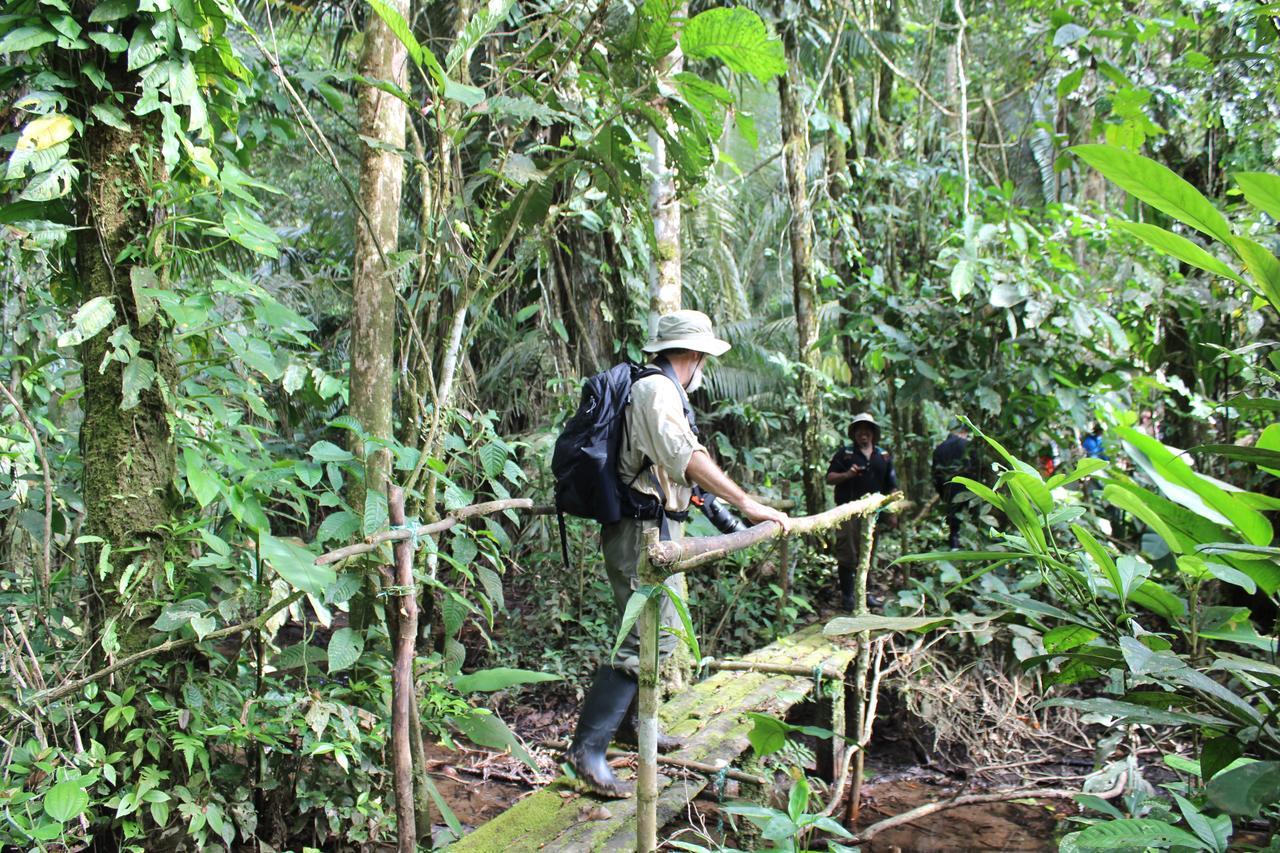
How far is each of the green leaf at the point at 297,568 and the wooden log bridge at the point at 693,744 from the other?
108 cm

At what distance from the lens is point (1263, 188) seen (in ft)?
4.34

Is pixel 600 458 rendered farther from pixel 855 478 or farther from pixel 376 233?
pixel 855 478

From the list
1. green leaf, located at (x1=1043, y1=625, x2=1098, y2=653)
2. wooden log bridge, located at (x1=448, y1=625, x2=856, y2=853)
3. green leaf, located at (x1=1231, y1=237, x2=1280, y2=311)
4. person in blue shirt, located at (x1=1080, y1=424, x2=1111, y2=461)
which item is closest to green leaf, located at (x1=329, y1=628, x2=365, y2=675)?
wooden log bridge, located at (x1=448, y1=625, x2=856, y2=853)

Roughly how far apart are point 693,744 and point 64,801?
82.5 inches

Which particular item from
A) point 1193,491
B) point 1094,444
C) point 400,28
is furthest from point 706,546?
point 1094,444

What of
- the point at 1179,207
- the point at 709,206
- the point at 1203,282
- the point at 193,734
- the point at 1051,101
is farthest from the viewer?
the point at 1051,101

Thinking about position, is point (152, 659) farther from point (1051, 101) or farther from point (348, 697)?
point (1051, 101)

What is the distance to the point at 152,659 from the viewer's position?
260cm

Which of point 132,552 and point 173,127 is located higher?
point 173,127

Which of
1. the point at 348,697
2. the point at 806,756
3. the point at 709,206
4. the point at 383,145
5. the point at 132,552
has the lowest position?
the point at 806,756

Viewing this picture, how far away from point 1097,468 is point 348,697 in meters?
2.43

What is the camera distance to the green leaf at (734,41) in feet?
8.82

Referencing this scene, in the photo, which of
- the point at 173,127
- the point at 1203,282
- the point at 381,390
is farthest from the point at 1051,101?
the point at 173,127

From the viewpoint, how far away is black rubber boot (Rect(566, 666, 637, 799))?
2996 mm
